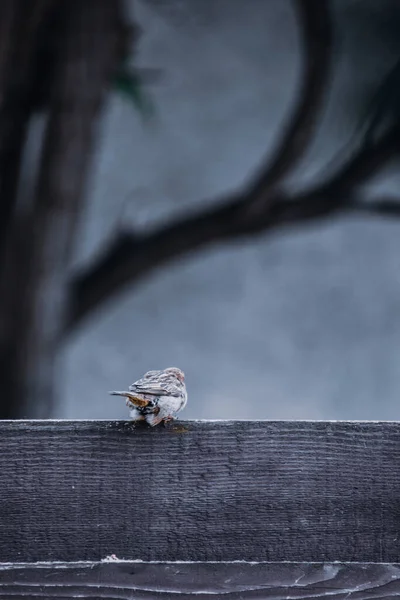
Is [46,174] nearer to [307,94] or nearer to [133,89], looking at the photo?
[133,89]

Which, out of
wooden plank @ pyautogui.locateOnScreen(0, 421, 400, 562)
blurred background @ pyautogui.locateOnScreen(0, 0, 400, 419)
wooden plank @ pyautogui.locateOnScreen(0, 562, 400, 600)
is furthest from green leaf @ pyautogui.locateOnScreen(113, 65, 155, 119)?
wooden plank @ pyautogui.locateOnScreen(0, 562, 400, 600)

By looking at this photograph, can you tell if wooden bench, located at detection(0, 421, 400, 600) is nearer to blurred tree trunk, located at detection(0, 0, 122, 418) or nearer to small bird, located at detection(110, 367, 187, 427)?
small bird, located at detection(110, 367, 187, 427)

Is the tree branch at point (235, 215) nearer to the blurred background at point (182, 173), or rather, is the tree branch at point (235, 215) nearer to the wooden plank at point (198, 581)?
the blurred background at point (182, 173)

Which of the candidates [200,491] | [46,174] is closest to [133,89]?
[46,174]

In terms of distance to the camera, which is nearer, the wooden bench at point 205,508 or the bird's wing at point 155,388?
the wooden bench at point 205,508

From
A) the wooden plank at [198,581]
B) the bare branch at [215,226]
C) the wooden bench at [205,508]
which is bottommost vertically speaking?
the wooden plank at [198,581]

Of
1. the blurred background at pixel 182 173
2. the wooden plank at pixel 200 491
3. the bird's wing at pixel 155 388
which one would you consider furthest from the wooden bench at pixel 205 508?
the blurred background at pixel 182 173

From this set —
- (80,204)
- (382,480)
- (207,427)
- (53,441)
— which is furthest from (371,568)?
(80,204)
